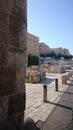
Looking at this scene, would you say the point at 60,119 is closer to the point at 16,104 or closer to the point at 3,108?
the point at 16,104

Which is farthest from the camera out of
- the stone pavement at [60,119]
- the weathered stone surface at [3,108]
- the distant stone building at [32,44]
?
the distant stone building at [32,44]

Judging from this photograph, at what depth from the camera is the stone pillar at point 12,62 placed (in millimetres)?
2793

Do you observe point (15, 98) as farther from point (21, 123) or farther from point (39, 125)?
point (39, 125)

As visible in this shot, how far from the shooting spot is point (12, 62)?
3029mm

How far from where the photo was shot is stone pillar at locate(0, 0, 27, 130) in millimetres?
2793

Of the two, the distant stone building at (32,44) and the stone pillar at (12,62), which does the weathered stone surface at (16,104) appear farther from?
the distant stone building at (32,44)

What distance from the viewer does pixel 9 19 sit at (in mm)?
2908

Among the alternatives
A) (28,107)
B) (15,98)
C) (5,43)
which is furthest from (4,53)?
(28,107)

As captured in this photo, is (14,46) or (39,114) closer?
(14,46)

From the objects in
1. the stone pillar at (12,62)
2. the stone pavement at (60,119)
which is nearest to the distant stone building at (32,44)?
the stone pavement at (60,119)

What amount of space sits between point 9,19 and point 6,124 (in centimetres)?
199

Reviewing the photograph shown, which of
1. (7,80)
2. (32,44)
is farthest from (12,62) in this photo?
(32,44)

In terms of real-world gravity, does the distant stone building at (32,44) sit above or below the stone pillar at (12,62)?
above

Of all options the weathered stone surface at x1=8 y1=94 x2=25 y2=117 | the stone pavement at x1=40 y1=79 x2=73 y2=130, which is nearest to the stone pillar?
the weathered stone surface at x1=8 y1=94 x2=25 y2=117
